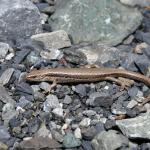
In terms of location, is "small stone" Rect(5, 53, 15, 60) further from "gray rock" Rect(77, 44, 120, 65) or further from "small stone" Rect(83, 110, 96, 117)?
"small stone" Rect(83, 110, 96, 117)

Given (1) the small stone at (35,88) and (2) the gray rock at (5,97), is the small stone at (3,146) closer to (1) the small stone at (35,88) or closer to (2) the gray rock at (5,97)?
(2) the gray rock at (5,97)

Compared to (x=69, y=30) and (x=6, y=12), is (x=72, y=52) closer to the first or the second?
(x=69, y=30)

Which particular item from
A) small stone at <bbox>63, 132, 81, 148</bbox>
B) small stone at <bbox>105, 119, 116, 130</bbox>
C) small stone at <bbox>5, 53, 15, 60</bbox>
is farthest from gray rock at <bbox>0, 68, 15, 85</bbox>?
small stone at <bbox>105, 119, 116, 130</bbox>

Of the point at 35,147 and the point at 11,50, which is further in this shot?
the point at 11,50

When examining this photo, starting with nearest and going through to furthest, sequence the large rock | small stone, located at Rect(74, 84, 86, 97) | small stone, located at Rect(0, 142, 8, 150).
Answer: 1. small stone, located at Rect(0, 142, 8, 150)
2. small stone, located at Rect(74, 84, 86, 97)
3. the large rock

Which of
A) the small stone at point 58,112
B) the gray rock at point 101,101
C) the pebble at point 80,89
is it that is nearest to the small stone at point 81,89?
the pebble at point 80,89

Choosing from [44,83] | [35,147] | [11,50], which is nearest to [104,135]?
[35,147]
